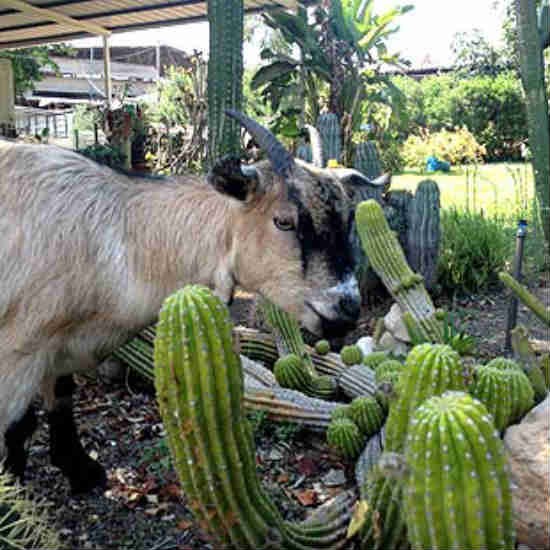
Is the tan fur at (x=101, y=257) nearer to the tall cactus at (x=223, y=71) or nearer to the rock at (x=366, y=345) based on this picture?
the rock at (x=366, y=345)

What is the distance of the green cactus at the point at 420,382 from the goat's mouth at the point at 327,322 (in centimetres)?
58

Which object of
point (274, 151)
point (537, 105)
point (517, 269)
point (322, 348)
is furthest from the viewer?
point (537, 105)

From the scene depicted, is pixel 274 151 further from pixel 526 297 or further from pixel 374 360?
pixel 374 360

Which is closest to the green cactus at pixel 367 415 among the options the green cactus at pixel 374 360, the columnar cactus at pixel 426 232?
the green cactus at pixel 374 360

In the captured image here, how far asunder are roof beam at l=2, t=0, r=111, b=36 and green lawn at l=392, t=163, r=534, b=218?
733cm

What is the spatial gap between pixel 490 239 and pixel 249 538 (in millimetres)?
5943

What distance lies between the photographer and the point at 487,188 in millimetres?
14805

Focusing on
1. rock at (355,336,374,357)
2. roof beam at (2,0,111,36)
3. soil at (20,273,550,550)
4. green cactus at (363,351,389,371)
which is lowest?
soil at (20,273,550,550)

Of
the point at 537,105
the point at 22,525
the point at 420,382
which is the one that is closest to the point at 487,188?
the point at 537,105

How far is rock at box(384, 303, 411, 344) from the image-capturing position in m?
5.14

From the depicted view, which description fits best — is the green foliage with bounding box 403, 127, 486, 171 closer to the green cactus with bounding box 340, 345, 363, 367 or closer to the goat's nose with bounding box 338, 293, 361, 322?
the green cactus with bounding box 340, 345, 363, 367

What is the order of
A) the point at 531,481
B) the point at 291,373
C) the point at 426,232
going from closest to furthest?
the point at 531,481, the point at 291,373, the point at 426,232

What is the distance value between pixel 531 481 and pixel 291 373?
6.05ft

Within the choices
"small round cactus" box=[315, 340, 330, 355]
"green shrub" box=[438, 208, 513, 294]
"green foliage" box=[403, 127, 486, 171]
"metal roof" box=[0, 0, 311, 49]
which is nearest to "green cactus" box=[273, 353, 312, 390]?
"small round cactus" box=[315, 340, 330, 355]
